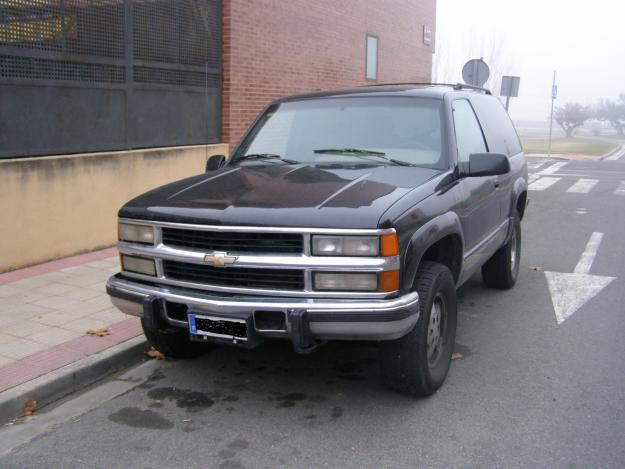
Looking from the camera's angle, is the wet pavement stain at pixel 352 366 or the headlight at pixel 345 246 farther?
the wet pavement stain at pixel 352 366

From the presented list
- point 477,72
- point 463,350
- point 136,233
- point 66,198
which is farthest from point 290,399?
point 477,72

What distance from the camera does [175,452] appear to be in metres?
3.68

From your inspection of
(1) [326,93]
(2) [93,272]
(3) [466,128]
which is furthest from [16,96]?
(3) [466,128]

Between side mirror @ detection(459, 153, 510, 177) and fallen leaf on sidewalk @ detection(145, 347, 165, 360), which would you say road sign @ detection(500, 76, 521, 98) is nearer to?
side mirror @ detection(459, 153, 510, 177)

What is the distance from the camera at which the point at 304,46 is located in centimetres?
1305

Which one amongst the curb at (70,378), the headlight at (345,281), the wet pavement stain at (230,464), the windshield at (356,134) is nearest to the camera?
the wet pavement stain at (230,464)

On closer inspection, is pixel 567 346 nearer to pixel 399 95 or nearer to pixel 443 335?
pixel 443 335

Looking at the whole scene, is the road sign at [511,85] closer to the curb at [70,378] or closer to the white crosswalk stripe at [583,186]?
the white crosswalk stripe at [583,186]

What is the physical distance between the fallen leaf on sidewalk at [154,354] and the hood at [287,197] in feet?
4.09

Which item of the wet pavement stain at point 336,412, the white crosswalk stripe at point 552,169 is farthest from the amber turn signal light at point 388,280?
the white crosswalk stripe at point 552,169

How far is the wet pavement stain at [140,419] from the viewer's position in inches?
159

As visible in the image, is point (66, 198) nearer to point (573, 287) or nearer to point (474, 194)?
point (474, 194)

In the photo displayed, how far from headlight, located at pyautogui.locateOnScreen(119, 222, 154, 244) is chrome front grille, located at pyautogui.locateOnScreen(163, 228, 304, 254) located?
0.76ft

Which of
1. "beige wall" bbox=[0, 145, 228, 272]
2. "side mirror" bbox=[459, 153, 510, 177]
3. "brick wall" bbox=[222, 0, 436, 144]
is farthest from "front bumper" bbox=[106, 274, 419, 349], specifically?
"brick wall" bbox=[222, 0, 436, 144]
